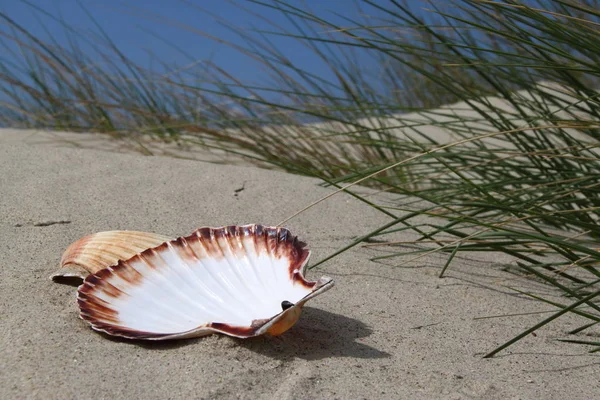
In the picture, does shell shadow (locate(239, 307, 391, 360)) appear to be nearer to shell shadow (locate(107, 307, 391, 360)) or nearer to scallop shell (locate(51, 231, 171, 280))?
shell shadow (locate(107, 307, 391, 360))

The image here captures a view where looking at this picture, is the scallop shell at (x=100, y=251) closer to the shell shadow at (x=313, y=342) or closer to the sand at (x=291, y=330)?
the sand at (x=291, y=330)

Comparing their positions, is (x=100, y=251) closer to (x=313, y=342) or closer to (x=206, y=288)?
(x=206, y=288)

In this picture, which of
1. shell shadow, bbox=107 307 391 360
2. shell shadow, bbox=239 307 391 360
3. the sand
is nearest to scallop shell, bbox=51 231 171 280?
the sand

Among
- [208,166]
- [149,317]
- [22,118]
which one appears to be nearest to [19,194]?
[208,166]

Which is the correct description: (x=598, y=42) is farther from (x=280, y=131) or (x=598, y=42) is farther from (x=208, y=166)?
(x=280, y=131)

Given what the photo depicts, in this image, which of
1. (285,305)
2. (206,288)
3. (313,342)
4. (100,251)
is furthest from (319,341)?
(100,251)
